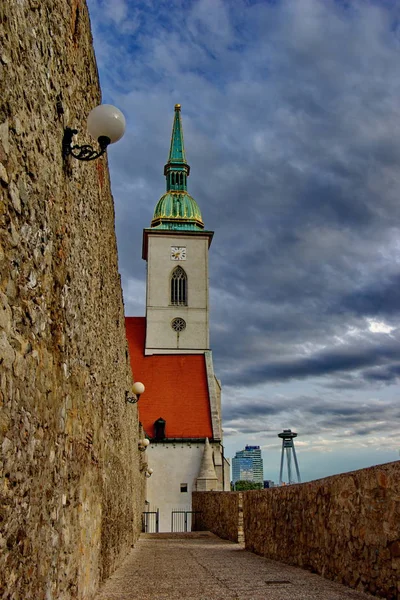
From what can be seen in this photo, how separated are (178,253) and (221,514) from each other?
24.1 m

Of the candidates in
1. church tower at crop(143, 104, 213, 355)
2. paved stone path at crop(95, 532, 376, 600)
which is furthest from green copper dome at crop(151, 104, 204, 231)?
paved stone path at crop(95, 532, 376, 600)

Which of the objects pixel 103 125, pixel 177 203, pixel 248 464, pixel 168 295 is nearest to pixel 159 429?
pixel 168 295

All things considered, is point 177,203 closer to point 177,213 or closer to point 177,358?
point 177,213

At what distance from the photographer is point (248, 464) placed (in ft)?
628

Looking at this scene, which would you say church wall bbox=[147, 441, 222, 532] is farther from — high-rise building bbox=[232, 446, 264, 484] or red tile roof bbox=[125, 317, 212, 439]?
high-rise building bbox=[232, 446, 264, 484]

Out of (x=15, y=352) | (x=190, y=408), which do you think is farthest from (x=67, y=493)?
(x=190, y=408)

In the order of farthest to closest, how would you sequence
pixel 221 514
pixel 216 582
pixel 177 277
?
pixel 177 277 → pixel 221 514 → pixel 216 582

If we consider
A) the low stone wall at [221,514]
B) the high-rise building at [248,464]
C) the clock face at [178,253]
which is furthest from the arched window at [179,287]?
the high-rise building at [248,464]

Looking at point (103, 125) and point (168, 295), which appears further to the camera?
point (168, 295)

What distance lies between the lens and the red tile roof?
30703 millimetres

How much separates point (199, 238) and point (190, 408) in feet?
43.8

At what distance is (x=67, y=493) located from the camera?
406cm

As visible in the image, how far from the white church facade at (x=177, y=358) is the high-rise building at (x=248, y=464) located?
15141 cm

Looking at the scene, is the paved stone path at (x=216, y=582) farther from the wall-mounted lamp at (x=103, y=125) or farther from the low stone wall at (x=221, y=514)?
the low stone wall at (x=221, y=514)
